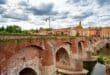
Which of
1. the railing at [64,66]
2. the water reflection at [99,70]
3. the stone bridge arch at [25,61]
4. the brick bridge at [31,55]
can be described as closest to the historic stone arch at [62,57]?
the railing at [64,66]

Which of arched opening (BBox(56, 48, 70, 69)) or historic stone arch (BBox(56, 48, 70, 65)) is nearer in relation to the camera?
arched opening (BBox(56, 48, 70, 69))

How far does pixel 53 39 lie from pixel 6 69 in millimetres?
6708

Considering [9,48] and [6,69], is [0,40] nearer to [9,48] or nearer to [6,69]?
A: [9,48]

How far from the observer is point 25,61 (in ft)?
48.6

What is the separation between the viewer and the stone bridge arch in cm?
1367

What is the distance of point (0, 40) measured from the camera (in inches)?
503

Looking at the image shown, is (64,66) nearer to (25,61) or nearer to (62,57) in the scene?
(62,57)

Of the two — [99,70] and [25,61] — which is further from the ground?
[25,61]

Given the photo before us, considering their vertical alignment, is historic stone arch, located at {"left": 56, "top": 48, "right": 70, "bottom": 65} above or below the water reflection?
above

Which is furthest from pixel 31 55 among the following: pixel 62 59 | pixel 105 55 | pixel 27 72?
pixel 105 55

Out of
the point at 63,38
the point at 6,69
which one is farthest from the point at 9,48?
the point at 63,38

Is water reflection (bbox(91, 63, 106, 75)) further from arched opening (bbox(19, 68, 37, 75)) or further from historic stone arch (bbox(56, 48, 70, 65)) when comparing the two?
arched opening (bbox(19, 68, 37, 75))

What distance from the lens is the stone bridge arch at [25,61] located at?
1367 cm

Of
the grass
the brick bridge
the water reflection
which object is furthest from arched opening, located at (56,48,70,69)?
the grass
